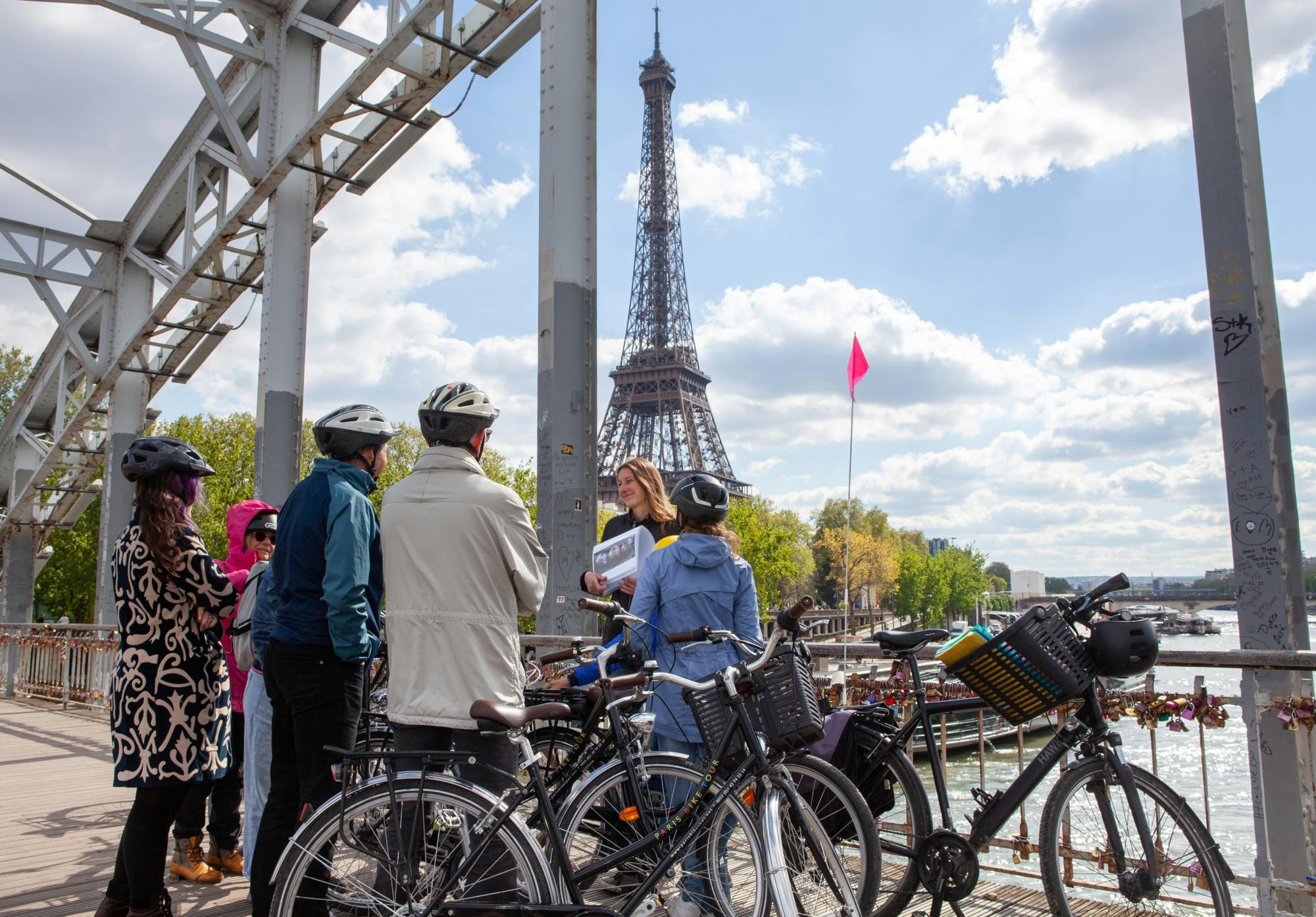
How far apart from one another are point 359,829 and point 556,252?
4.39 m

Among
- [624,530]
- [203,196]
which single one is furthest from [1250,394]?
[203,196]

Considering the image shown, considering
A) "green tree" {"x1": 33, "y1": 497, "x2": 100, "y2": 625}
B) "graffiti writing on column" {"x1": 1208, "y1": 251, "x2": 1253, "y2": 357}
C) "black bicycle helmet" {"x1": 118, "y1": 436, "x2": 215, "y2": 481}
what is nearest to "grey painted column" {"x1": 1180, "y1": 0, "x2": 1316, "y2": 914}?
"graffiti writing on column" {"x1": 1208, "y1": 251, "x2": 1253, "y2": 357}

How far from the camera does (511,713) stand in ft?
8.20

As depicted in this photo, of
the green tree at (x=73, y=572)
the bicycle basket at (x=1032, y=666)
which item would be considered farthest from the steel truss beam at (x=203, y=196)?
the green tree at (x=73, y=572)

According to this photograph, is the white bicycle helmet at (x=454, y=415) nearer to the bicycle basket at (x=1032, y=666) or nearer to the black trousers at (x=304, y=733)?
the black trousers at (x=304, y=733)

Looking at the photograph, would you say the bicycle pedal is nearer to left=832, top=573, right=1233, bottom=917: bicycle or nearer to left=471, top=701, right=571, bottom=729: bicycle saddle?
left=471, top=701, right=571, bottom=729: bicycle saddle

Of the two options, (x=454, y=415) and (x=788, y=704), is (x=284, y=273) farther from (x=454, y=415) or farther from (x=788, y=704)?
(x=788, y=704)

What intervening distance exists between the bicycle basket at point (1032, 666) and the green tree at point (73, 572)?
35904mm

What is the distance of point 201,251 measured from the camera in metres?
10.8

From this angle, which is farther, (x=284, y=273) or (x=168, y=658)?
(x=284, y=273)

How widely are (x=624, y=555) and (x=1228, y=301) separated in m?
2.72

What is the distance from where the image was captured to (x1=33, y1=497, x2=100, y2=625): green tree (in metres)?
33.0

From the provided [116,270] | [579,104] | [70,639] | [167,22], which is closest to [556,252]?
A: [579,104]

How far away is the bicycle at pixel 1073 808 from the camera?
2852 mm
